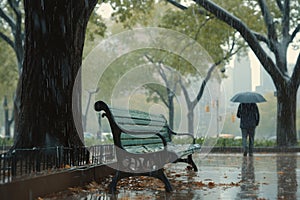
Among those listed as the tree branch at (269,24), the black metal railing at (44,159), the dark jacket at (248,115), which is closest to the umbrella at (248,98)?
the dark jacket at (248,115)

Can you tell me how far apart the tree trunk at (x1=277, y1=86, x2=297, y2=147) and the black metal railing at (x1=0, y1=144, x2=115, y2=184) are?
1369 cm

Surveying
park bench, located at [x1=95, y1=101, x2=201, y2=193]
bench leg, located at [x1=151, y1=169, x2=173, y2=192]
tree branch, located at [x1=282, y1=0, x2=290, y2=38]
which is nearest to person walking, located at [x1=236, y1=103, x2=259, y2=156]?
tree branch, located at [x1=282, y1=0, x2=290, y2=38]

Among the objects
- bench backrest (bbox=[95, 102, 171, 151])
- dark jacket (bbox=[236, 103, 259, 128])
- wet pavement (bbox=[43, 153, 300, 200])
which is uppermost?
dark jacket (bbox=[236, 103, 259, 128])

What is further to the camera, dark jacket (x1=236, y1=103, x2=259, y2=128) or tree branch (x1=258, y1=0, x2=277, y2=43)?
tree branch (x1=258, y1=0, x2=277, y2=43)

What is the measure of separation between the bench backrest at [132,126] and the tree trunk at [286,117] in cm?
1304

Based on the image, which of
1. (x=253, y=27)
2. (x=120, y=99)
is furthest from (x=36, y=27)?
(x=120, y=99)

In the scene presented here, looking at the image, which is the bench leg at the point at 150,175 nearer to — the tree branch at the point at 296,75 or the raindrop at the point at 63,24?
the raindrop at the point at 63,24

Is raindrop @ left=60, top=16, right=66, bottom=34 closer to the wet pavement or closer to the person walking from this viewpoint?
the wet pavement

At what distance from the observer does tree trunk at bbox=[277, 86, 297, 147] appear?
2231 centimetres

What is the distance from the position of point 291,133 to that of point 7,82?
21.5 meters

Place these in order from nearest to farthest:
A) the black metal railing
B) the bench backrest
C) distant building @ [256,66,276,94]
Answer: the black metal railing < the bench backrest < distant building @ [256,66,276,94]

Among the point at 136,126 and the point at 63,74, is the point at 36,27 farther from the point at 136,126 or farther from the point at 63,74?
the point at 136,126

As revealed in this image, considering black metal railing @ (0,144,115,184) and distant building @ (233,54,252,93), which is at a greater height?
distant building @ (233,54,252,93)

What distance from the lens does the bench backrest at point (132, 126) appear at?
23.8 ft
